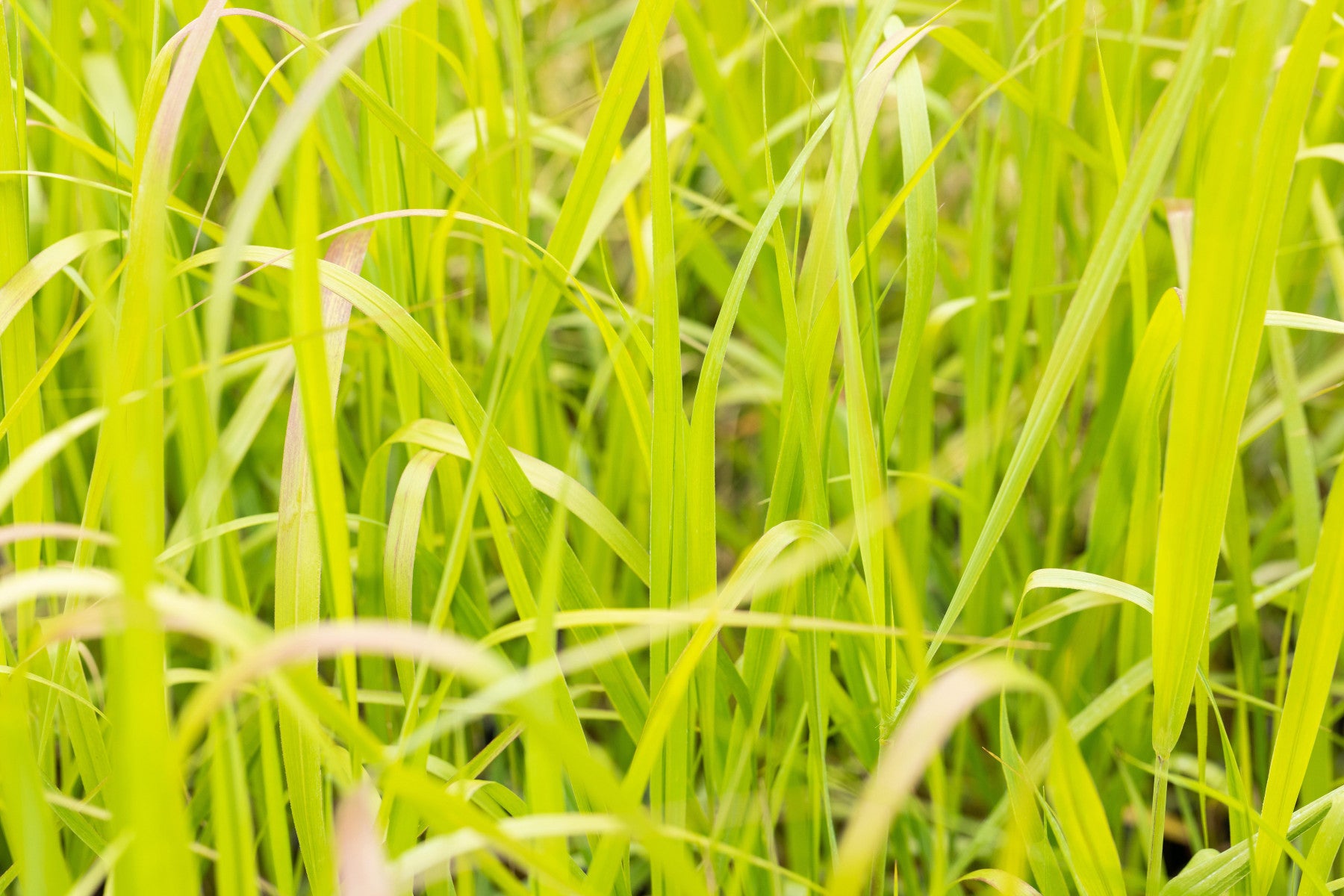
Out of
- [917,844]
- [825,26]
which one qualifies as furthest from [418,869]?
[825,26]

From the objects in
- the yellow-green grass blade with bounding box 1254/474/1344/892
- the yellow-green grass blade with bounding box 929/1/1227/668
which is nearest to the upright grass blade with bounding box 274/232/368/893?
the yellow-green grass blade with bounding box 929/1/1227/668

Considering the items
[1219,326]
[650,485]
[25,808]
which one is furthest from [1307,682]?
[25,808]

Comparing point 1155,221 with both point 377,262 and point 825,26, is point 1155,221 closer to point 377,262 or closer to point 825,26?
point 825,26

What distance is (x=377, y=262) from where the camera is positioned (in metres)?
0.58

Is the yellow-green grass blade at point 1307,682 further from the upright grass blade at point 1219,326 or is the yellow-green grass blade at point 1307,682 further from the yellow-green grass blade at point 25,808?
the yellow-green grass blade at point 25,808

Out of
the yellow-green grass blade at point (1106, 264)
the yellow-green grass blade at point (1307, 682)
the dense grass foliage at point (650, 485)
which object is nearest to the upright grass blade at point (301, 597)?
the dense grass foliage at point (650, 485)

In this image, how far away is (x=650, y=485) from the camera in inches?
23.4

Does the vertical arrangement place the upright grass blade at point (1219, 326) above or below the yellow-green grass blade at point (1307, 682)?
above

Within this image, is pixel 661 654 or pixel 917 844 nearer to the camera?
pixel 661 654

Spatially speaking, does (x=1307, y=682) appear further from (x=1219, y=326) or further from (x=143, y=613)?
(x=143, y=613)

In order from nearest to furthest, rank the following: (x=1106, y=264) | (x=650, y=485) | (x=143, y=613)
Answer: (x=143, y=613), (x=1106, y=264), (x=650, y=485)

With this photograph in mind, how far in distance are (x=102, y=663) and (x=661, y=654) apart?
0.58m

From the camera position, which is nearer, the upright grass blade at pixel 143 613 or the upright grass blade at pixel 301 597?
the upright grass blade at pixel 143 613

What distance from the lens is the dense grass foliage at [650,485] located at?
0.31m
